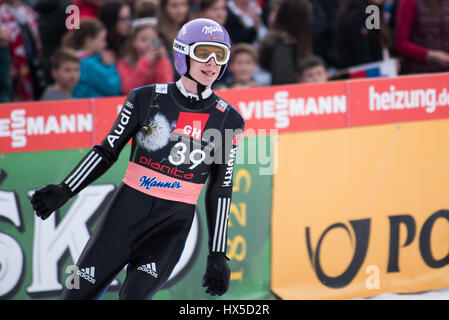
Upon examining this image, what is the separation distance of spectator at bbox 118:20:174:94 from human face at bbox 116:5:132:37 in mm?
→ 475

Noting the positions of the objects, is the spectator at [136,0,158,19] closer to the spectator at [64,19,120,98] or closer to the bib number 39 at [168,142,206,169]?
the spectator at [64,19,120,98]

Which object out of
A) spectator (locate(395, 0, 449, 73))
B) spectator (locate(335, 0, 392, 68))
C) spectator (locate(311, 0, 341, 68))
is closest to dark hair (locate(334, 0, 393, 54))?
spectator (locate(335, 0, 392, 68))

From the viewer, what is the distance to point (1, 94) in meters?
7.74

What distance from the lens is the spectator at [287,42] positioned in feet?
26.9

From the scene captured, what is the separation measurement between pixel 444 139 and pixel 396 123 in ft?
1.71

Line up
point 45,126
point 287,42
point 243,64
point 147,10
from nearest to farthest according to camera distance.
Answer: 1. point 45,126
2. point 147,10
3. point 243,64
4. point 287,42

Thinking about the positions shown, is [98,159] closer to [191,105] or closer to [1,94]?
[191,105]

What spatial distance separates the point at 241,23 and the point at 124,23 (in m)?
1.40

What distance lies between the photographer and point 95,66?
24.1 ft

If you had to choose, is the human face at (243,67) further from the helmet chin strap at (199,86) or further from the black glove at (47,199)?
the black glove at (47,199)

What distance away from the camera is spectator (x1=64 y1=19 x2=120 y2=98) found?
7301 millimetres

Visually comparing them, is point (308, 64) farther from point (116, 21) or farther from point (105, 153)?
point (105, 153)

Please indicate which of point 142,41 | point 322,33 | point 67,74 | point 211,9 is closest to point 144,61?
point 142,41
